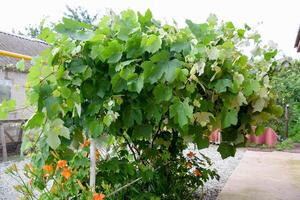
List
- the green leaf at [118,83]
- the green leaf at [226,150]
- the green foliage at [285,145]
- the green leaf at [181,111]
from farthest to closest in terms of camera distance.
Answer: the green foliage at [285,145] < the green leaf at [226,150] < the green leaf at [118,83] < the green leaf at [181,111]

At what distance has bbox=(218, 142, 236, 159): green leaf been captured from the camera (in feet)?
6.24

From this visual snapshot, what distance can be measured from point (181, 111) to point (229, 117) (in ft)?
0.95

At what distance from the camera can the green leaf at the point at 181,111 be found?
1.43 meters

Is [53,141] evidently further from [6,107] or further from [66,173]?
[66,173]

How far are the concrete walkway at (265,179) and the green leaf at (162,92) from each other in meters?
2.47

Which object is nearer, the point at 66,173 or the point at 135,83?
the point at 135,83

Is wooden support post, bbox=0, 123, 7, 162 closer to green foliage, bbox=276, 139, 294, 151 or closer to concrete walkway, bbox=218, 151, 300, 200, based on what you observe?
concrete walkway, bbox=218, 151, 300, 200

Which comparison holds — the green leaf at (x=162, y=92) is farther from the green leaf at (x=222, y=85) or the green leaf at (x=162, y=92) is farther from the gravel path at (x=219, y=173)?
the gravel path at (x=219, y=173)

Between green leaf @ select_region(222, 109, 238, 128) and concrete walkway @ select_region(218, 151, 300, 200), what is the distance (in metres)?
2.25

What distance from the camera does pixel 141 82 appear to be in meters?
1.47

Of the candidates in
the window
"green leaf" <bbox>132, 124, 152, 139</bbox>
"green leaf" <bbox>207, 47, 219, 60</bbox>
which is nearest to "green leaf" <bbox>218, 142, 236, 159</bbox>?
"green leaf" <bbox>132, 124, 152, 139</bbox>

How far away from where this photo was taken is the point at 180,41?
1.56 metres

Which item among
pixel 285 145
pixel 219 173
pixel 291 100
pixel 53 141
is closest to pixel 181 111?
pixel 53 141

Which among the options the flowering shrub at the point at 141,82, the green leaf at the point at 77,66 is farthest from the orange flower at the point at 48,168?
the green leaf at the point at 77,66
